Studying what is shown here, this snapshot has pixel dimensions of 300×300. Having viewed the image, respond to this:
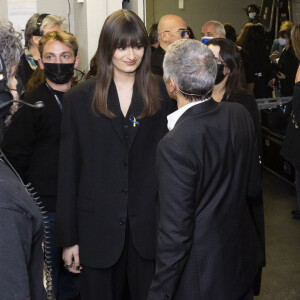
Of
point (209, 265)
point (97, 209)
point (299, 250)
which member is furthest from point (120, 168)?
point (299, 250)

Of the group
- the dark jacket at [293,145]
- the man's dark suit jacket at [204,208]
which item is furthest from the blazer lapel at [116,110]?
the dark jacket at [293,145]

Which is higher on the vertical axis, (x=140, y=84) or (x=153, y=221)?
(x=140, y=84)

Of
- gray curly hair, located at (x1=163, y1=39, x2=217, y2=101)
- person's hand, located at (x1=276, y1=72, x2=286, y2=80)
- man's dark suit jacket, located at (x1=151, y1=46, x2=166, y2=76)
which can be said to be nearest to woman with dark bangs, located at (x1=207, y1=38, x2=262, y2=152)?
gray curly hair, located at (x1=163, y1=39, x2=217, y2=101)

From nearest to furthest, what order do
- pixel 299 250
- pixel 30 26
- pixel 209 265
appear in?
pixel 209 265 < pixel 30 26 < pixel 299 250

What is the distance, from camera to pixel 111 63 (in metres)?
2.45

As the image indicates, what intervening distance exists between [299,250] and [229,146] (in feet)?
8.58

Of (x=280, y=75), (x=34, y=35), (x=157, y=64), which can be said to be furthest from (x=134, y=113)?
(x=280, y=75)

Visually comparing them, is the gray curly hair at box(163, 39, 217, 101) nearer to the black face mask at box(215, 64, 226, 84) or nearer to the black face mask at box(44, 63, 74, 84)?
the black face mask at box(44, 63, 74, 84)

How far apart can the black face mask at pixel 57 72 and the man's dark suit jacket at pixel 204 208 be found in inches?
39.6

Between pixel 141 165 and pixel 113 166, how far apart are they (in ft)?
0.39

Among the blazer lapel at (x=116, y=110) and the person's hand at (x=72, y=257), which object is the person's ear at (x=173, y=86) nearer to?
the blazer lapel at (x=116, y=110)

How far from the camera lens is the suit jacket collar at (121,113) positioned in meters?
2.37

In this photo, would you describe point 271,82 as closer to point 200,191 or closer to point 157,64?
point 157,64

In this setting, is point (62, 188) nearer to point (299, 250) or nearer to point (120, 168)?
point (120, 168)
